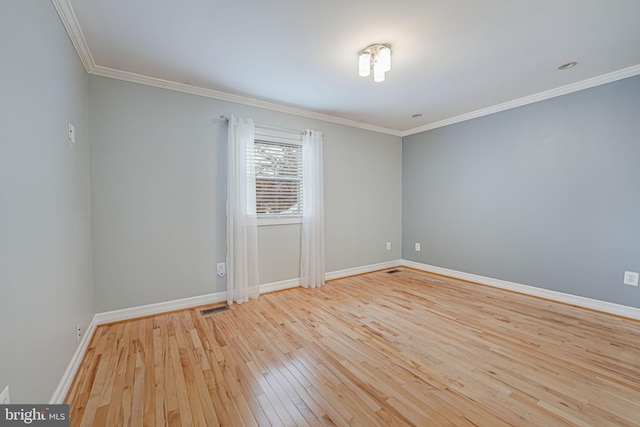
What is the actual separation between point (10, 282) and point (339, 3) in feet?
7.50

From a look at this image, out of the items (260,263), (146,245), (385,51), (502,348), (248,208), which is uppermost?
(385,51)

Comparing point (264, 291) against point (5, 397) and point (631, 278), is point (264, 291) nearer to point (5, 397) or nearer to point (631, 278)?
point (5, 397)

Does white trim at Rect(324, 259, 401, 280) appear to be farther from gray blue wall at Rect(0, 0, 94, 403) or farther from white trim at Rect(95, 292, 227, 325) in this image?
gray blue wall at Rect(0, 0, 94, 403)

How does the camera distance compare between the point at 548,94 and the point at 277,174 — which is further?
the point at 277,174

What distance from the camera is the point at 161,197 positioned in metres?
2.70

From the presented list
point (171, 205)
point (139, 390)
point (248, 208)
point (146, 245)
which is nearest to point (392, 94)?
point (248, 208)

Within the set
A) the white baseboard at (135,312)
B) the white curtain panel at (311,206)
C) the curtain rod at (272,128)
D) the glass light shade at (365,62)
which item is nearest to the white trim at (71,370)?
the white baseboard at (135,312)

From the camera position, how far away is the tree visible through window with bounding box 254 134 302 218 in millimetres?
3309

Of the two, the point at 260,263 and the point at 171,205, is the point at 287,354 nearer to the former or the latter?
the point at 260,263

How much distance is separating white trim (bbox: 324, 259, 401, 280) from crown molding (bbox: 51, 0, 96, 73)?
11.6 ft

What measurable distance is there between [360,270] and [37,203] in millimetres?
3814

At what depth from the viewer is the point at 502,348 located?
2.06 metres

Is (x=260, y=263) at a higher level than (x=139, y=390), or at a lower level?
higher

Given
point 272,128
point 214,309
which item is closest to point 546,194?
point 272,128
